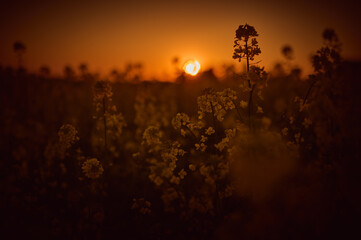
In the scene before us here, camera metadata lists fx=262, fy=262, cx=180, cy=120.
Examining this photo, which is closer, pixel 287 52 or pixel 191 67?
pixel 191 67

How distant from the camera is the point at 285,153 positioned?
12.0ft

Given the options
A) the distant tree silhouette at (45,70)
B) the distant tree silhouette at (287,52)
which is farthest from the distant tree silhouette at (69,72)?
the distant tree silhouette at (287,52)

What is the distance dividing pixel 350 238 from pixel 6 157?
7.55 metres

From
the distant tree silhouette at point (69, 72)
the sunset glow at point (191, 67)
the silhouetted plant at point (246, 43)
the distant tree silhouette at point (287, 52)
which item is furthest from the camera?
the distant tree silhouette at point (69, 72)

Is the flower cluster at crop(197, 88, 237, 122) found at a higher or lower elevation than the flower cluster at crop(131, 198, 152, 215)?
higher

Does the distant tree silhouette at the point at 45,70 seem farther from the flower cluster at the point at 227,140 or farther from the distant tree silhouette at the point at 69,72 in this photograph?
the flower cluster at the point at 227,140

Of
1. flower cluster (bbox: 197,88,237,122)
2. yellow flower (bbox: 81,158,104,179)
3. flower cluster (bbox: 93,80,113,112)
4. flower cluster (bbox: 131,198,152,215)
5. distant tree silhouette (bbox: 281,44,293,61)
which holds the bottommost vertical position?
flower cluster (bbox: 131,198,152,215)

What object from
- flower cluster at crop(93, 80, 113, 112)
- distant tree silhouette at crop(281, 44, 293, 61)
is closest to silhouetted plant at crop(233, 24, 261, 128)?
flower cluster at crop(93, 80, 113, 112)

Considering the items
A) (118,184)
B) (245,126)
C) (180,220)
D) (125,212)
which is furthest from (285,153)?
(118,184)

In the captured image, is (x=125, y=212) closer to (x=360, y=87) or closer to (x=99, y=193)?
(x=99, y=193)

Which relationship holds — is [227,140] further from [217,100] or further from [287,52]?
[287,52]

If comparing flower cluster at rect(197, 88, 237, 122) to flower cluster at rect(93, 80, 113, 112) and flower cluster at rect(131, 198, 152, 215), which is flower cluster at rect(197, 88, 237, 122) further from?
flower cluster at rect(93, 80, 113, 112)

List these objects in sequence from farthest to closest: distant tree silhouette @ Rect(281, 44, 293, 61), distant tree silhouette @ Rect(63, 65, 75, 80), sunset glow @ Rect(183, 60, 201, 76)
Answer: distant tree silhouette @ Rect(63, 65, 75, 80) → distant tree silhouette @ Rect(281, 44, 293, 61) → sunset glow @ Rect(183, 60, 201, 76)

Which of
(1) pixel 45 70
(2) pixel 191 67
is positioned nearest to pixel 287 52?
(2) pixel 191 67
